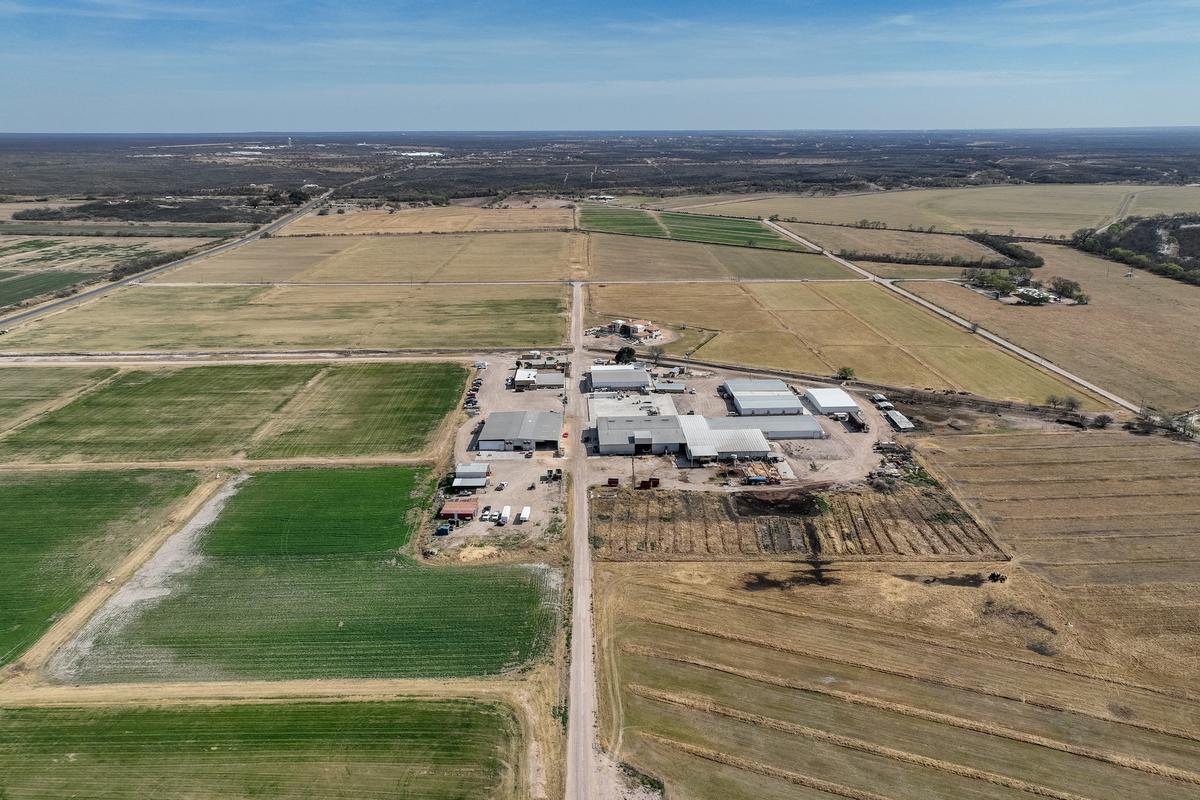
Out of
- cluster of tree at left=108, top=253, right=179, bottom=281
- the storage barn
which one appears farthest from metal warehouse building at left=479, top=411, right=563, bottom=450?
cluster of tree at left=108, top=253, right=179, bottom=281

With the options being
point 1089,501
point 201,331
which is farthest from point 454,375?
point 1089,501

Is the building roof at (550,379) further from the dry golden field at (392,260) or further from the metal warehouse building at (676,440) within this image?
the dry golden field at (392,260)

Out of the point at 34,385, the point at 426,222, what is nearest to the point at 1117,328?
the point at 34,385

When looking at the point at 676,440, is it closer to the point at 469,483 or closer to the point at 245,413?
the point at 469,483

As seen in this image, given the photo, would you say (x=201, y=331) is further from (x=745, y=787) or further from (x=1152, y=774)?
(x=1152, y=774)

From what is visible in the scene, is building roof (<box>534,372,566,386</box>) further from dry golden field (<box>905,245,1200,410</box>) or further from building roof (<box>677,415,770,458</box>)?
dry golden field (<box>905,245,1200,410</box>)

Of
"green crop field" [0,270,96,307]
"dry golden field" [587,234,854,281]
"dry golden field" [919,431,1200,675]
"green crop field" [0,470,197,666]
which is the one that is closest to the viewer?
"dry golden field" [919,431,1200,675]
